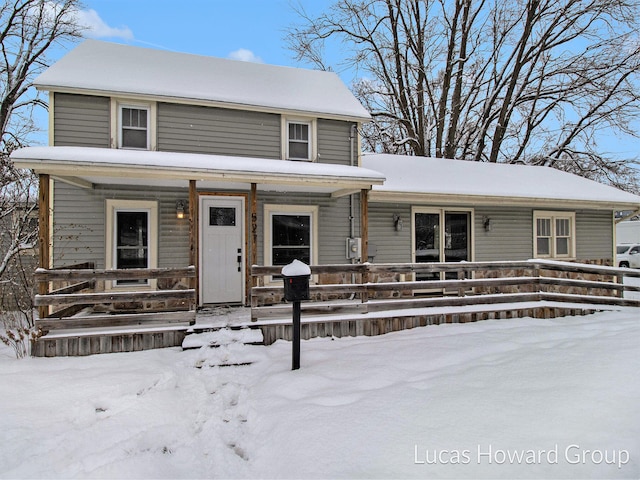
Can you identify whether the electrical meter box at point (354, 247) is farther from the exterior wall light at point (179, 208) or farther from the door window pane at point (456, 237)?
the exterior wall light at point (179, 208)

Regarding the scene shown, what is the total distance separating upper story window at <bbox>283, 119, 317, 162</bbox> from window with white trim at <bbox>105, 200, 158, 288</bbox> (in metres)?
3.21

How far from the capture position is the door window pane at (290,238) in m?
8.20

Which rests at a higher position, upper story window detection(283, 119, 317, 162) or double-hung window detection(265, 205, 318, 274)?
upper story window detection(283, 119, 317, 162)

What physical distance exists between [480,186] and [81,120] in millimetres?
9314

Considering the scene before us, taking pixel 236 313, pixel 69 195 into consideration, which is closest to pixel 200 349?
pixel 236 313

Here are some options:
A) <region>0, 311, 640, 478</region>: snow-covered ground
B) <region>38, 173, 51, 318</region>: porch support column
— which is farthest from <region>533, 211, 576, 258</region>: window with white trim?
<region>38, 173, 51, 318</region>: porch support column

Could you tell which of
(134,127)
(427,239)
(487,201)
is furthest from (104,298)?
(487,201)

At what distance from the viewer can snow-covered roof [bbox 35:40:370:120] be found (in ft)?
23.3

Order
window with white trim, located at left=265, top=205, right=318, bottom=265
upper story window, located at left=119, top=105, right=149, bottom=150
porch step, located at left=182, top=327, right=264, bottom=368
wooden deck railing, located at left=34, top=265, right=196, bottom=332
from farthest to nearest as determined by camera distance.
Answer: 1. window with white trim, located at left=265, top=205, right=318, bottom=265
2. upper story window, located at left=119, top=105, right=149, bottom=150
3. wooden deck railing, located at left=34, top=265, right=196, bottom=332
4. porch step, located at left=182, top=327, right=264, bottom=368

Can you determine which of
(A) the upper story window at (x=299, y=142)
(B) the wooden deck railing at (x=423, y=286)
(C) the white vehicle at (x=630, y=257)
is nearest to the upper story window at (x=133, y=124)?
(A) the upper story window at (x=299, y=142)

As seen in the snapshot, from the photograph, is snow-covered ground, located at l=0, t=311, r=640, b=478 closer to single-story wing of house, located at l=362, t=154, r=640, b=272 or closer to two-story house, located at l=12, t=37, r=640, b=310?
two-story house, located at l=12, t=37, r=640, b=310

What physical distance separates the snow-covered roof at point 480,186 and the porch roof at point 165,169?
210 cm

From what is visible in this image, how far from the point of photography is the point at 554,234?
10.7 meters

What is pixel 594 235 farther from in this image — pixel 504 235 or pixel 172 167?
pixel 172 167
